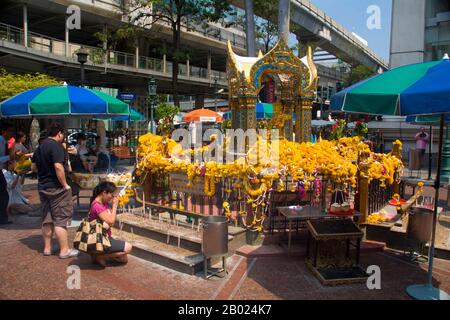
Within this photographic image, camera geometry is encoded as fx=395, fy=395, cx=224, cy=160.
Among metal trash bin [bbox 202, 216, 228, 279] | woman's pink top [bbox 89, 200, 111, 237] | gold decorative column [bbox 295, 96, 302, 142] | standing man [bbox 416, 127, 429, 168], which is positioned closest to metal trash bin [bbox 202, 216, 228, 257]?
metal trash bin [bbox 202, 216, 228, 279]

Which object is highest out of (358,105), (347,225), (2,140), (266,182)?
(358,105)

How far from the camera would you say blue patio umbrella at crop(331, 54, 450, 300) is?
404cm

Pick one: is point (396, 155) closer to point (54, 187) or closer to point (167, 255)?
point (167, 255)

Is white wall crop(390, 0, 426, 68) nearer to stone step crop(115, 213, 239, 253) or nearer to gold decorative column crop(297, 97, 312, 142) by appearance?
gold decorative column crop(297, 97, 312, 142)

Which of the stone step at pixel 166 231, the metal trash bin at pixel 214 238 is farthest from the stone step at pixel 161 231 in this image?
the metal trash bin at pixel 214 238

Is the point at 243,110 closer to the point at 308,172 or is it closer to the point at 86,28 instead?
the point at 308,172

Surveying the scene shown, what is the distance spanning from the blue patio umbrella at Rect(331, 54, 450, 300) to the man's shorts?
13.7 feet

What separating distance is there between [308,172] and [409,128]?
15.5 meters

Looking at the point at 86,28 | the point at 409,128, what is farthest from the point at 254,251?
the point at 86,28

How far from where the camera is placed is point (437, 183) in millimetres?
5051

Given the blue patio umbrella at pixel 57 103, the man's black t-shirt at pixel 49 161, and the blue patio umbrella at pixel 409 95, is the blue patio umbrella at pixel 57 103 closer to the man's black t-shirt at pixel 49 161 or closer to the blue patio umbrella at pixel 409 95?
the man's black t-shirt at pixel 49 161

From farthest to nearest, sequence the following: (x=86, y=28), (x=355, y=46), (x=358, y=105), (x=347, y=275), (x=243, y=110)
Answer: (x=355, y=46) → (x=86, y=28) → (x=243, y=110) → (x=347, y=275) → (x=358, y=105)

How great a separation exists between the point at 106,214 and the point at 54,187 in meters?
1.06

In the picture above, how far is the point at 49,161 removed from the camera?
231 inches
